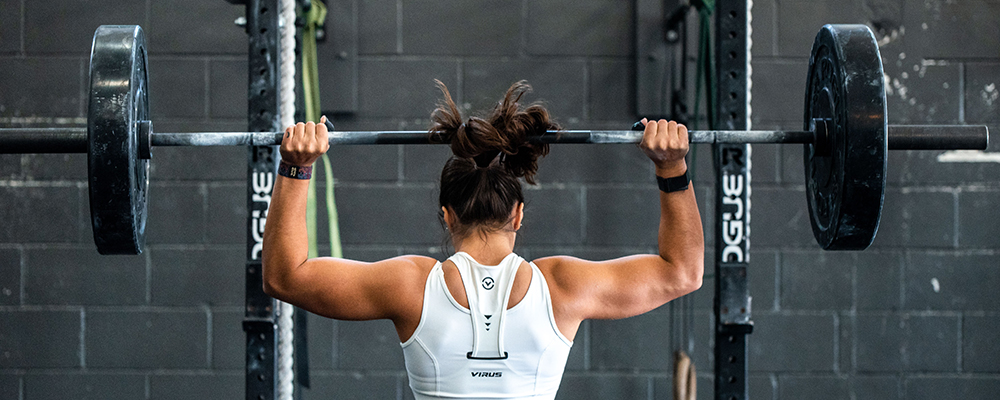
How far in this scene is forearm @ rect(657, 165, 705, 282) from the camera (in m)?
1.30

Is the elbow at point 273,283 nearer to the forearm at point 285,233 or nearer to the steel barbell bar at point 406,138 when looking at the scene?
the forearm at point 285,233

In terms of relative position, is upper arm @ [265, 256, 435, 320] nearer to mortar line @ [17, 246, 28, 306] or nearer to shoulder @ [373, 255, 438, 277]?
shoulder @ [373, 255, 438, 277]

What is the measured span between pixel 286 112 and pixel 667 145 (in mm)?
923

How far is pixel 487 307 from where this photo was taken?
119 cm

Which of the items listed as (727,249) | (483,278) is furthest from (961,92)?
(483,278)

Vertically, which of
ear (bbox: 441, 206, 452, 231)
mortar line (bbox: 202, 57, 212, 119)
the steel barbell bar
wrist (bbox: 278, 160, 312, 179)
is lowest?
ear (bbox: 441, 206, 452, 231)

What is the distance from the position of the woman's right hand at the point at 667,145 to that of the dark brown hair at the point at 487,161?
0.21 m

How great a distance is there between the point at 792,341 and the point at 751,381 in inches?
7.7

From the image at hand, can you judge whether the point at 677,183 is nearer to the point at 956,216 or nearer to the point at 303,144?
the point at 303,144

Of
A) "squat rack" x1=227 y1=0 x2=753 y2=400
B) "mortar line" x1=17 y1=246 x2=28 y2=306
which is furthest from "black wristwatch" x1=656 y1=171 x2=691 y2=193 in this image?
"mortar line" x1=17 y1=246 x2=28 y2=306

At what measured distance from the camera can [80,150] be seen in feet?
4.32

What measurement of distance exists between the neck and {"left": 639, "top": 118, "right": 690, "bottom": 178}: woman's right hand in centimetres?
32

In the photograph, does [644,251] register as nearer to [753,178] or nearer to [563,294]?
[753,178]

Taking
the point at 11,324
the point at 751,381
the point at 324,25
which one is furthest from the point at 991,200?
the point at 11,324
